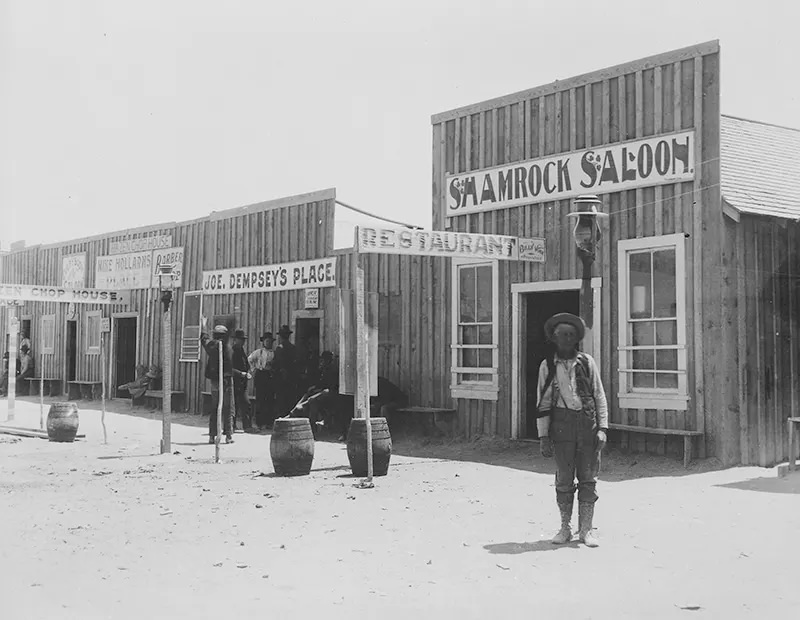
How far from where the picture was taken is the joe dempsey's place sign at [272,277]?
17797 mm

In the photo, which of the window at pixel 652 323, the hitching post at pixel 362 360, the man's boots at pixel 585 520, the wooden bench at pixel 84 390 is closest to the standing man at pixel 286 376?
the hitching post at pixel 362 360

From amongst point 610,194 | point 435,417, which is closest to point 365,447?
point 435,417

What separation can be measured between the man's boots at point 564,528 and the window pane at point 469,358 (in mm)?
6841

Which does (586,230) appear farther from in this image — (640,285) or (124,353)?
(124,353)

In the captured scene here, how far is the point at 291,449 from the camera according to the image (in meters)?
11.2

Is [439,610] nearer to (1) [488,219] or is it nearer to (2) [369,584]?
(2) [369,584]

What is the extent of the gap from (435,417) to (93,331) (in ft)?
45.3


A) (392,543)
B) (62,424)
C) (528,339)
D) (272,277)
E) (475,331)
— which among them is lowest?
(392,543)

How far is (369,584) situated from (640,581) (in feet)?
5.91

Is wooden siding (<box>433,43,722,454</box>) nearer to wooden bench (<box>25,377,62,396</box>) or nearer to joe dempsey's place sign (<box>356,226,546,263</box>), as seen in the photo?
joe dempsey's place sign (<box>356,226,546,263</box>)

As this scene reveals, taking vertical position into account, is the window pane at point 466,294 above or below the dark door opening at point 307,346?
above

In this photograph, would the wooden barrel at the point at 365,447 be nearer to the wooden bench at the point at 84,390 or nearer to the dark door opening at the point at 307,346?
the dark door opening at the point at 307,346

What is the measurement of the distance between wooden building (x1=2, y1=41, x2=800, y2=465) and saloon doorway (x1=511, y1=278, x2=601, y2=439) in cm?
3

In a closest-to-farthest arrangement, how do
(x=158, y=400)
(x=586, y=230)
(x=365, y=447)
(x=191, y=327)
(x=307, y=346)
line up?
1. (x=586, y=230)
2. (x=365, y=447)
3. (x=307, y=346)
4. (x=191, y=327)
5. (x=158, y=400)
